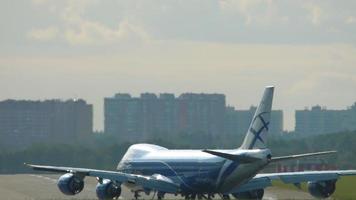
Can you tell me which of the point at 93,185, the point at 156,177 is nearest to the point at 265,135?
the point at 156,177

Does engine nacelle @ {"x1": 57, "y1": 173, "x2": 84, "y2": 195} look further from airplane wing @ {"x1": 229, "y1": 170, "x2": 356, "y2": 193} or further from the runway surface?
airplane wing @ {"x1": 229, "y1": 170, "x2": 356, "y2": 193}

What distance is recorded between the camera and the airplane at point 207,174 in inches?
3393

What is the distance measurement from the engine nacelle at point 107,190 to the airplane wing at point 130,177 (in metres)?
0.73

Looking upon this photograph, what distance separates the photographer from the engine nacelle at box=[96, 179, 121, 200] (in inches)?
3418

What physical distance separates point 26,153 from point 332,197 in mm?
90876

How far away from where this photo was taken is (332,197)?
9512 centimetres

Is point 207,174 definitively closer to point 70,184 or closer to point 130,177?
point 130,177

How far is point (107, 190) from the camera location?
86938 millimetres

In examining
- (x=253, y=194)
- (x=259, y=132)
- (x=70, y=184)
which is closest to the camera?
(x=70, y=184)

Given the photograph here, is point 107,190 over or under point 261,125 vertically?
under

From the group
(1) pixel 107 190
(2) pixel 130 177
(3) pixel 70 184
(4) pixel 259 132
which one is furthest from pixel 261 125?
(3) pixel 70 184

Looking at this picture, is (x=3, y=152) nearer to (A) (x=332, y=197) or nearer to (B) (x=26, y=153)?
(B) (x=26, y=153)

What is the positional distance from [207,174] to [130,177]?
563 cm

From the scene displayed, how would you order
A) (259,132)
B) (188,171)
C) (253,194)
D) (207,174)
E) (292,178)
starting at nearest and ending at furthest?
1. (259,132)
2. (207,174)
3. (188,171)
4. (292,178)
5. (253,194)
